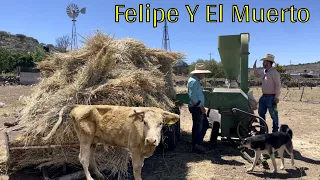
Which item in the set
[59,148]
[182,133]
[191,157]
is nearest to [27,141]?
[59,148]

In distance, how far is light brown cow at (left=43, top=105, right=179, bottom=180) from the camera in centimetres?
395

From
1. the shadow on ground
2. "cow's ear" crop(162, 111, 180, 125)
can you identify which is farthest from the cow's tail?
"cow's ear" crop(162, 111, 180, 125)

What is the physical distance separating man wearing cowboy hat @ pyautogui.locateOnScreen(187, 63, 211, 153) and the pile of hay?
73 centimetres

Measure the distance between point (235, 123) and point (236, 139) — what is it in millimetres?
572

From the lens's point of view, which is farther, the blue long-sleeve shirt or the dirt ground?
the blue long-sleeve shirt

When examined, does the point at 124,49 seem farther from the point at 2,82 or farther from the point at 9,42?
the point at 9,42

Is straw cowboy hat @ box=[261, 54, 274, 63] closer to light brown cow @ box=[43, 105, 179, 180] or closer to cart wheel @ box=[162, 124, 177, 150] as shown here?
cart wheel @ box=[162, 124, 177, 150]

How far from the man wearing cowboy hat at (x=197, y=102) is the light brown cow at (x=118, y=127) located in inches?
93.9

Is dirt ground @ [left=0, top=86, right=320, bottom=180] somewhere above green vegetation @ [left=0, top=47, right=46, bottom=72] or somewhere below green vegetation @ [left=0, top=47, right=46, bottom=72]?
below

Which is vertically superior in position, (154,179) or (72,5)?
(72,5)

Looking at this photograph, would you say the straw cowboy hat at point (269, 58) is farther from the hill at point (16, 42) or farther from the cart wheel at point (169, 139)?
the hill at point (16, 42)

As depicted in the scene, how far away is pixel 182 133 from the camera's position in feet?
31.7

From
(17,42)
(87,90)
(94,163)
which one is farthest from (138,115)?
(17,42)

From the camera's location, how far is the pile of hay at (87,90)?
4.77 metres
